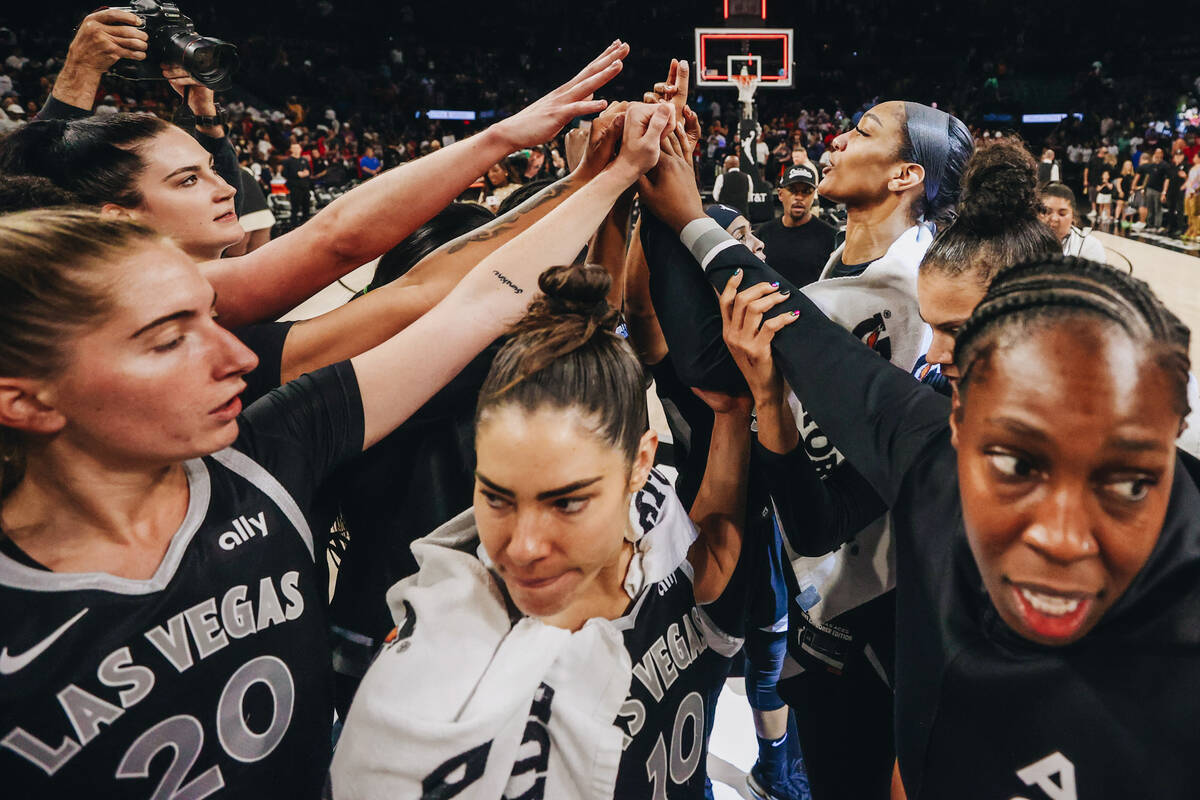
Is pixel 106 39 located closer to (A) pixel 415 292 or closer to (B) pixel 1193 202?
(A) pixel 415 292

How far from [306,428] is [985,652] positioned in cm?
98

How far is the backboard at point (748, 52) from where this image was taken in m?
11.7

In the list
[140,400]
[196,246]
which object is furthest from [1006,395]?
[196,246]

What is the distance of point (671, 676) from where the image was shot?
47.1 inches

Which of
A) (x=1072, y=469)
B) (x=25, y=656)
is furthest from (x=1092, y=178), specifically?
(x=25, y=656)

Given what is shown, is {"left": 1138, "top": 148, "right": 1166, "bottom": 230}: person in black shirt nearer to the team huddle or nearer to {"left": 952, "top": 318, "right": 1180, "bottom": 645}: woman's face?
the team huddle

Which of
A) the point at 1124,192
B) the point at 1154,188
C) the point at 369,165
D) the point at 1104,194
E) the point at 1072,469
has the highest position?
the point at 1072,469

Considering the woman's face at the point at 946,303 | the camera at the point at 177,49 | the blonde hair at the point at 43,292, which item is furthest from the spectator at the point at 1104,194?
the blonde hair at the point at 43,292

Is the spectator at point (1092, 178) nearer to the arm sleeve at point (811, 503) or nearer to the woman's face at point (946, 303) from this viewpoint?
the woman's face at point (946, 303)

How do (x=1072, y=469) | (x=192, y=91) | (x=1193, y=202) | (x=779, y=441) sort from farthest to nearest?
(x=1193, y=202) < (x=192, y=91) < (x=779, y=441) < (x=1072, y=469)

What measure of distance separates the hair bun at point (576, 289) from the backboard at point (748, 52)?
1100cm

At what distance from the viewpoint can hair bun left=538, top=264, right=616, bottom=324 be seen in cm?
114

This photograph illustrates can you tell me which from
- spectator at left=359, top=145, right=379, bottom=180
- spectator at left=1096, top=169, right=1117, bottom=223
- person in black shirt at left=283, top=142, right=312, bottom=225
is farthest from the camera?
spectator at left=1096, top=169, right=1117, bottom=223

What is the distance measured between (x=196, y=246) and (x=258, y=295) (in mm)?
325
